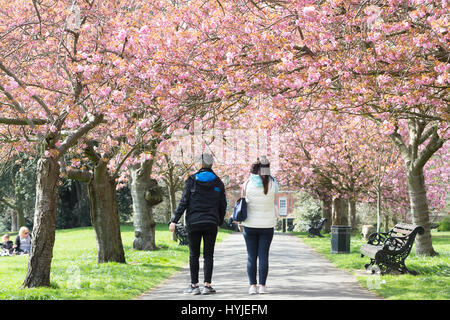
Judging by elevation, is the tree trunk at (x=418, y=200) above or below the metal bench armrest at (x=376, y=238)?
above

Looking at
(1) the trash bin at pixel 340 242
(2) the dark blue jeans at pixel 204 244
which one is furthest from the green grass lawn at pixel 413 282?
(1) the trash bin at pixel 340 242

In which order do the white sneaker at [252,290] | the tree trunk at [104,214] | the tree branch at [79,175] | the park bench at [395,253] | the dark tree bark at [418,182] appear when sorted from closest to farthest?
the white sneaker at [252,290] < the park bench at [395,253] < the tree branch at [79,175] < the tree trunk at [104,214] < the dark tree bark at [418,182]

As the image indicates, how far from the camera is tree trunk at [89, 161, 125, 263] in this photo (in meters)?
13.3

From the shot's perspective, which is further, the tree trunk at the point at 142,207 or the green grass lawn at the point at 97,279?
the tree trunk at the point at 142,207

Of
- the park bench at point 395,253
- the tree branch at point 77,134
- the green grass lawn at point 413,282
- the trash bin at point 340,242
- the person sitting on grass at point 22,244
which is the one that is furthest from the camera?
the person sitting on grass at point 22,244

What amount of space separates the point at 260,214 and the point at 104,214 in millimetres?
6458

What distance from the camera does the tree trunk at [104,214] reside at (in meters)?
13.3

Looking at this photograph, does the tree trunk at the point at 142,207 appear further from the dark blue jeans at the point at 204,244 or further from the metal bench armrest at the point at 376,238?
the dark blue jeans at the point at 204,244

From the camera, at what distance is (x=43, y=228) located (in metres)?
9.29

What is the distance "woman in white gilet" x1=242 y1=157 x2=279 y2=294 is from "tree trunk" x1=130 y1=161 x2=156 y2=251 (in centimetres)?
1020

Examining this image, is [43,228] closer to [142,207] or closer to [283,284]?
[283,284]

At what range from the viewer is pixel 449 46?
8375 mm

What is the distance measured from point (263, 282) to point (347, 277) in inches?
128

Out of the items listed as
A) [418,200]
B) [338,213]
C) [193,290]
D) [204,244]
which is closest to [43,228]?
[193,290]
